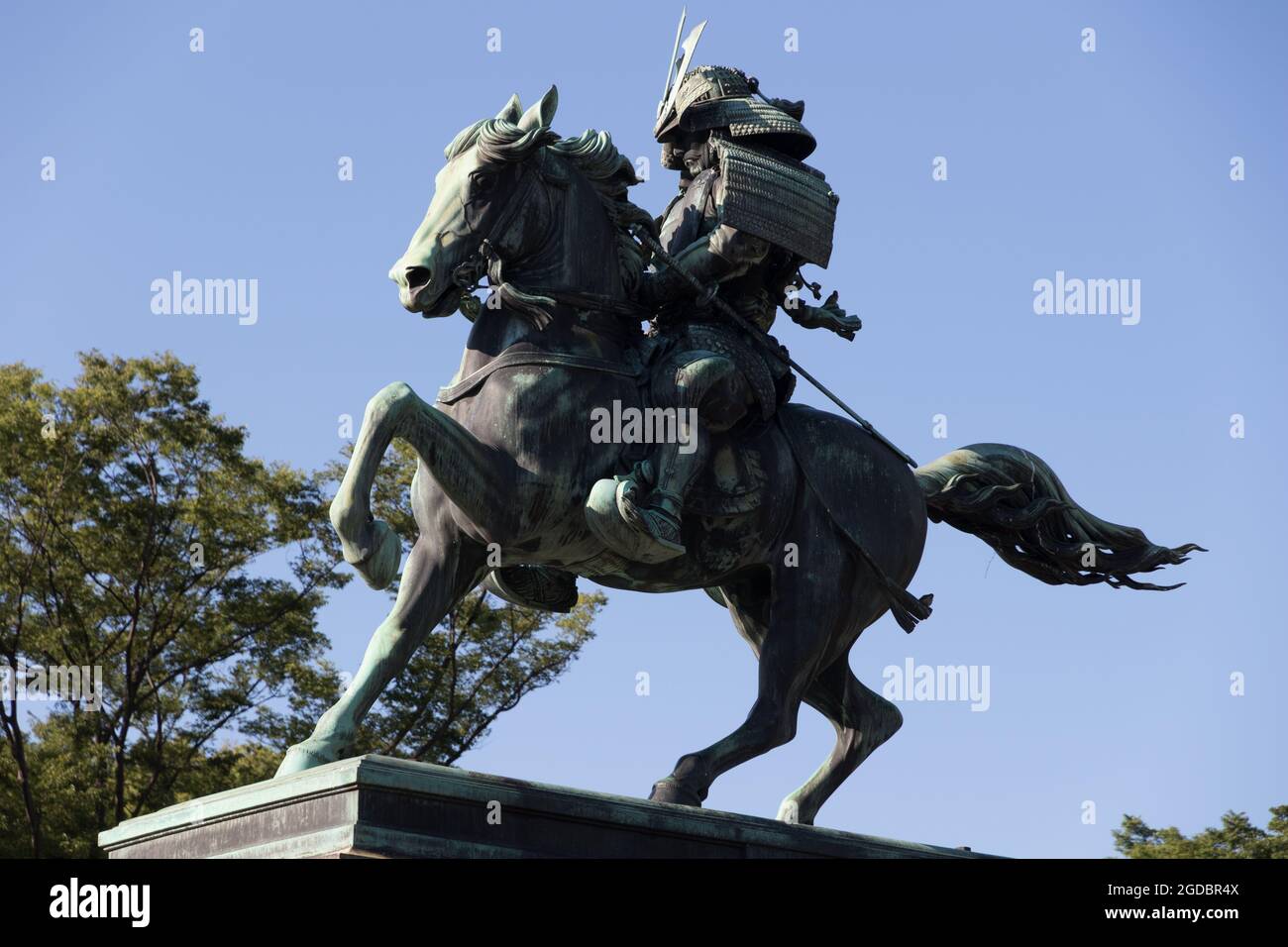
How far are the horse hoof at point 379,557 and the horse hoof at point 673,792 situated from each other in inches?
61.8

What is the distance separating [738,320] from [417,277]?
170 centimetres

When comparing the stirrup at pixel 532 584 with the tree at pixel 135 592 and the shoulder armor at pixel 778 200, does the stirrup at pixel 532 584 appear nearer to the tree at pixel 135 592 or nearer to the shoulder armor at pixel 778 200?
the shoulder armor at pixel 778 200

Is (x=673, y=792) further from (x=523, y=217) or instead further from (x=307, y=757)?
(x=523, y=217)

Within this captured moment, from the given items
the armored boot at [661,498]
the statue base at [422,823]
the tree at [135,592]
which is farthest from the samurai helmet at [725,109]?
the tree at [135,592]

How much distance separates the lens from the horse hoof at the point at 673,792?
8766mm

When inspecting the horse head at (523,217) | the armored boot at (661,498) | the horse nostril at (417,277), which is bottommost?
the armored boot at (661,498)

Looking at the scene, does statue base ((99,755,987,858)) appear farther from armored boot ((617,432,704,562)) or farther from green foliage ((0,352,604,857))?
green foliage ((0,352,604,857))

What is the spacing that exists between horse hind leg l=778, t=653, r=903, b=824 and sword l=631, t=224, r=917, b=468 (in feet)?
3.72

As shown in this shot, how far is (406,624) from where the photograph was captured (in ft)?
27.6

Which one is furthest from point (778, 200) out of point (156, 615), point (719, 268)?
point (156, 615)

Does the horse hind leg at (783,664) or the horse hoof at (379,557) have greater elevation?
the horse hoof at (379,557)
